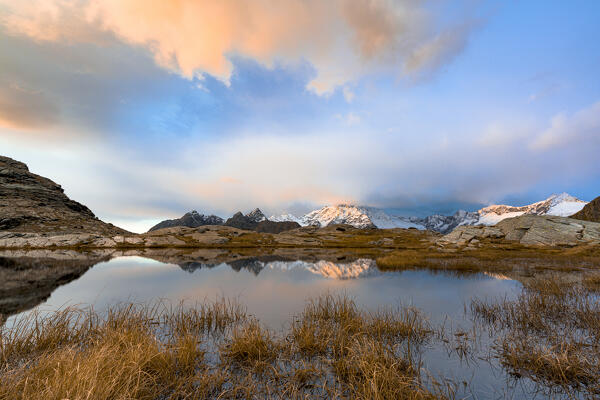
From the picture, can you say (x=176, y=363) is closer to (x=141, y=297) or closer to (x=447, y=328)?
(x=447, y=328)

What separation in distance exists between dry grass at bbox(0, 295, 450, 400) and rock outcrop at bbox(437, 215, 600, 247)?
103 m

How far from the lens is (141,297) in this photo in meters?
24.8

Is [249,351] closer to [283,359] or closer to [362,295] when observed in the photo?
[283,359]

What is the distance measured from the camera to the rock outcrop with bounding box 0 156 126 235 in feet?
430

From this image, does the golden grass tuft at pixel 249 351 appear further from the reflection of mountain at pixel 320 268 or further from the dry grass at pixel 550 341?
the reflection of mountain at pixel 320 268

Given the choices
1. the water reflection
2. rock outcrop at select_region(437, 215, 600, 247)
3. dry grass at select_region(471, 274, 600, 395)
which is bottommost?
the water reflection

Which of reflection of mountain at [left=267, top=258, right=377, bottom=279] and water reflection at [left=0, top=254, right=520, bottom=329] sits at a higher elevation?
water reflection at [left=0, top=254, right=520, bottom=329]

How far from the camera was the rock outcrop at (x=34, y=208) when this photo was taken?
5162 inches

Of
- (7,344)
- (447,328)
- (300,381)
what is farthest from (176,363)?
(447,328)

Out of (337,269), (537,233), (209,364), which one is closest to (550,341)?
(209,364)

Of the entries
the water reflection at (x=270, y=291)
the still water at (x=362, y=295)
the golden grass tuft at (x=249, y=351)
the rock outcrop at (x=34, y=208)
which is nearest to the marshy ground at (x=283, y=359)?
the golden grass tuft at (x=249, y=351)

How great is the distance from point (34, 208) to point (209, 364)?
8154 inches

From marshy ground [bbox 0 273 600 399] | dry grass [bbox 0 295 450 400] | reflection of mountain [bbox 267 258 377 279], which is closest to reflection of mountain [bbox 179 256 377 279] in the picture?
reflection of mountain [bbox 267 258 377 279]

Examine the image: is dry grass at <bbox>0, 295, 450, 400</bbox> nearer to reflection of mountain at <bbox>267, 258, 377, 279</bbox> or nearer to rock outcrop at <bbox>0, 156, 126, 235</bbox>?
reflection of mountain at <bbox>267, 258, 377, 279</bbox>
